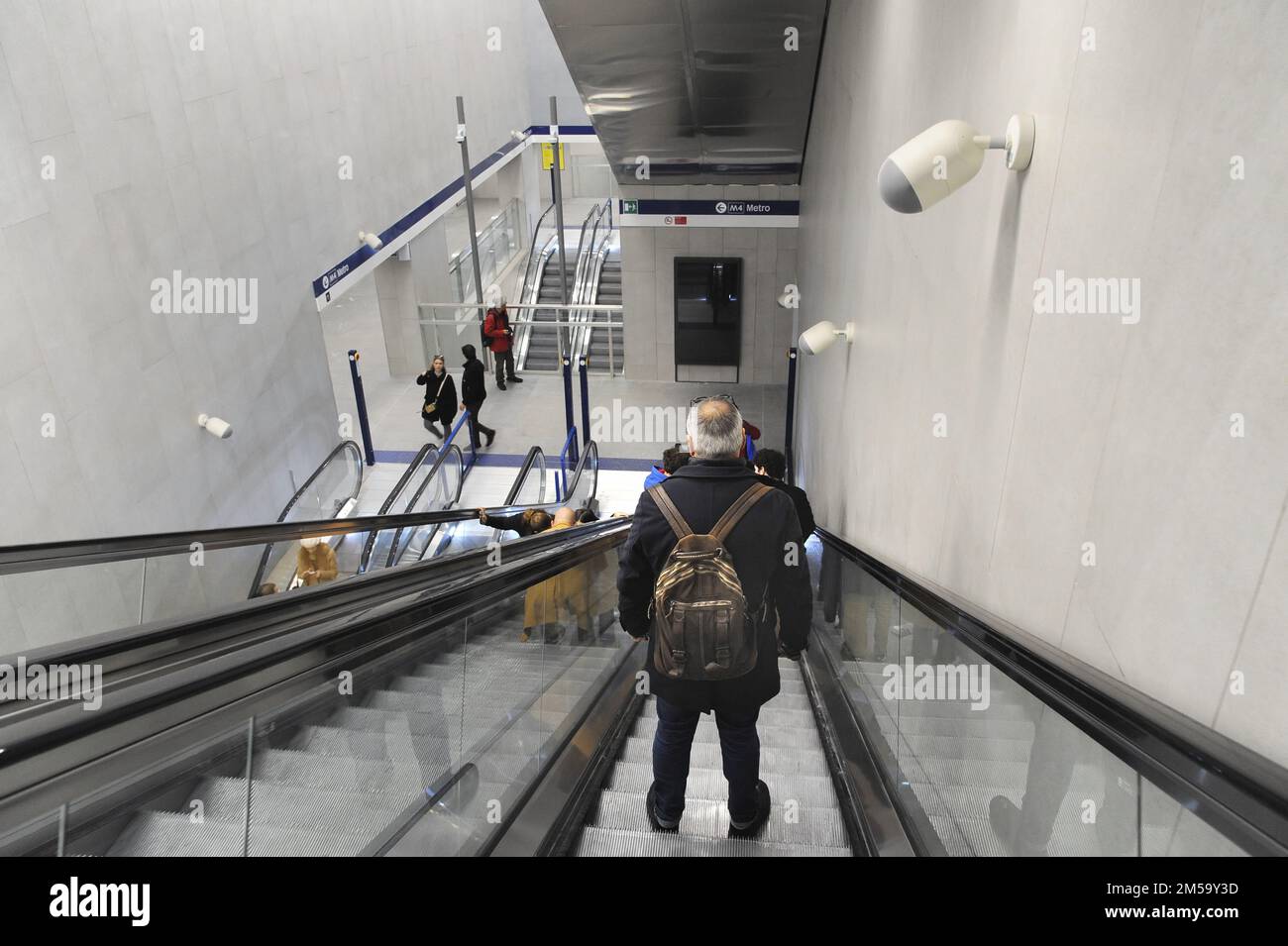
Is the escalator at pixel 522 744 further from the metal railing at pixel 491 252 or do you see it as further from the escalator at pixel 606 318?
the metal railing at pixel 491 252

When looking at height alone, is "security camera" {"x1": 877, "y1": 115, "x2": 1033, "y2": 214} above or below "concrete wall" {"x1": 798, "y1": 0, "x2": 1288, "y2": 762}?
above

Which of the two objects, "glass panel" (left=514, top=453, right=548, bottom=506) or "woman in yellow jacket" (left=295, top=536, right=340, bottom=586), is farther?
"glass panel" (left=514, top=453, right=548, bottom=506)

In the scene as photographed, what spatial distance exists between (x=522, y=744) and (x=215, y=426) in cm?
605

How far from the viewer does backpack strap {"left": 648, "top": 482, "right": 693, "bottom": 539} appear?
2.79m

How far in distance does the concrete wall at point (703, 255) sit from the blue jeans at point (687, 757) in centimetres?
1109

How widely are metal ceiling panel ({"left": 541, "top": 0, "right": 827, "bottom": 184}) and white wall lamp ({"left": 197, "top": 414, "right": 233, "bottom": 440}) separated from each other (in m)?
4.59

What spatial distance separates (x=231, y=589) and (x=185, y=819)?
3.35 meters

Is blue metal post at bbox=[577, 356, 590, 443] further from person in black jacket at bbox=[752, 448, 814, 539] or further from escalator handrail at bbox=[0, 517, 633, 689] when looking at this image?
escalator handrail at bbox=[0, 517, 633, 689]

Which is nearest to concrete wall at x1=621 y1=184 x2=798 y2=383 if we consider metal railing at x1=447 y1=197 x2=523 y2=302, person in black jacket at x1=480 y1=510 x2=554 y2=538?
metal railing at x1=447 y1=197 x2=523 y2=302

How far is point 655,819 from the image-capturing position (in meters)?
3.27

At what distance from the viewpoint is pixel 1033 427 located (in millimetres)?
2488

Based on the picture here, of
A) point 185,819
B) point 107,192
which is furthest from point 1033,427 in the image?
point 107,192

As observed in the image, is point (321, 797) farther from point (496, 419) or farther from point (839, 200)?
point (496, 419)

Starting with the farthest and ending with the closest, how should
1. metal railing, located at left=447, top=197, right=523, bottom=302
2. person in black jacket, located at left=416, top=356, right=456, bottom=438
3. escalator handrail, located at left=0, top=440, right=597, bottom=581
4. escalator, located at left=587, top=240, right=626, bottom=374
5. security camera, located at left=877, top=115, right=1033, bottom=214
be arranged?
metal railing, located at left=447, top=197, right=523, bottom=302 → escalator, located at left=587, top=240, right=626, bottom=374 → person in black jacket, located at left=416, top=356, right=456, bottom=438 → escalator handrail, located at left=0, top=440, right=597, bottom=581 → security camera, located at left=877, top=115, right=1033, bottom=214
